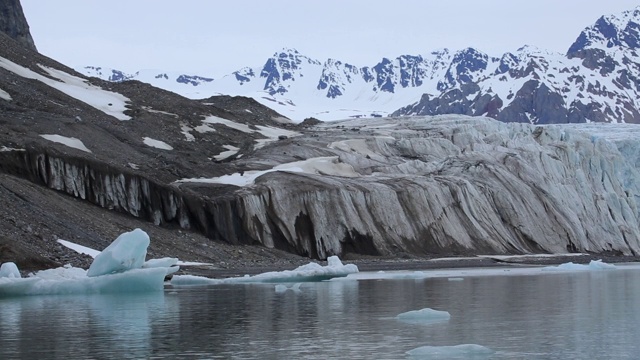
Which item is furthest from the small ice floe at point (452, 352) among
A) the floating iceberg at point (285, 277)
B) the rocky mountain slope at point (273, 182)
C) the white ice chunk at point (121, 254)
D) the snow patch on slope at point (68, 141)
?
the snow patch on slope at point (68, 141)

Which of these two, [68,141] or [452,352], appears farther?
[68,141]

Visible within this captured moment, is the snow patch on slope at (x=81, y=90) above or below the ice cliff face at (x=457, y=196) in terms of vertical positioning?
above

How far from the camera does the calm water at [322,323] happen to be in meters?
27.6

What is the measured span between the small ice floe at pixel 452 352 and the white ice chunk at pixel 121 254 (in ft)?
73.0

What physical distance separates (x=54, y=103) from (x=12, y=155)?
1943 cm

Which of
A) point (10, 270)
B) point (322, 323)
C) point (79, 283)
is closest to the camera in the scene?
point (322, 323)

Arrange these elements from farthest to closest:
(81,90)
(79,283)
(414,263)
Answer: (81,90) < (414,263) < (79,283)

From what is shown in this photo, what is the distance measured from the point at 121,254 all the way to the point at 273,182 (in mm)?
34994

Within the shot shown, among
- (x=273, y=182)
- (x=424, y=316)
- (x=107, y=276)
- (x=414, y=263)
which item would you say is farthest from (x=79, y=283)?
(x=273, y=182)

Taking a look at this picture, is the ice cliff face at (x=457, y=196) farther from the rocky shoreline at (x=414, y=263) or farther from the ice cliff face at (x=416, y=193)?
the rocky shoreline at (x=414, y=263)

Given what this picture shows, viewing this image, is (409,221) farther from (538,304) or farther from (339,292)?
(538,304)

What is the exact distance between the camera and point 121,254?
46000 millimetres

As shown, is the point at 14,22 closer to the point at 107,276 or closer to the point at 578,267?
the point at 578,267

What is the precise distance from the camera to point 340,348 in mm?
27969
